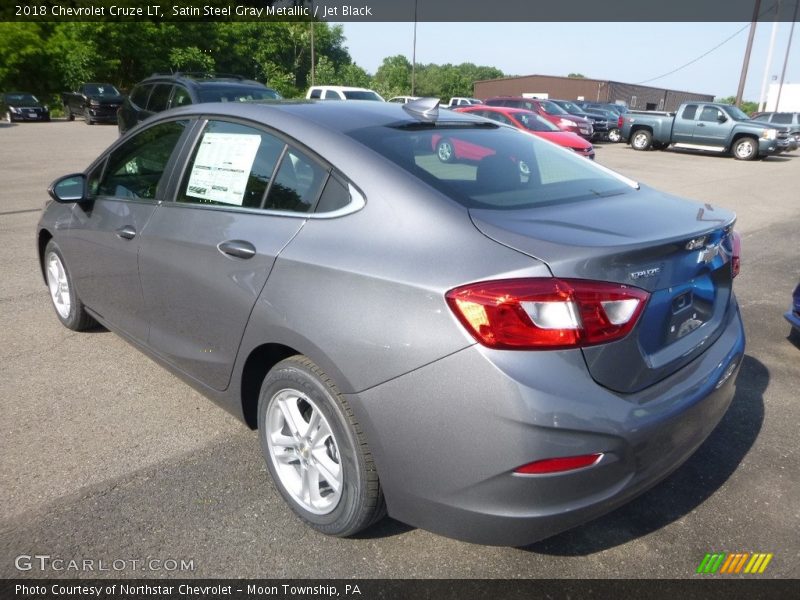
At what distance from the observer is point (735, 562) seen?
7.62 feet

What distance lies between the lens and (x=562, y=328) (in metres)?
1.83

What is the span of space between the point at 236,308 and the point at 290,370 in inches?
15.8

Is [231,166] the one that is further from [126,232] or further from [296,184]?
[126,232]

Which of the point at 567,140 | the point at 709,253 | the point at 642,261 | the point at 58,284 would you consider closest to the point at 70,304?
the point at 58,284

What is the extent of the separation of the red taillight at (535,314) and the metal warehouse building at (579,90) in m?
59.3

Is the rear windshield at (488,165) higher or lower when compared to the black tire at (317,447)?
higher

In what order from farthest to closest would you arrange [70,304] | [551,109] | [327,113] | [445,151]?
[551,109] → [70,304] → [327,113] → [445,151]

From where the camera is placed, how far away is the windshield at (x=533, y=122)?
52.5 ft

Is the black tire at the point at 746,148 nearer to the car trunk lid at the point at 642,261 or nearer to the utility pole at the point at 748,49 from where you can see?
the utility pole at the point at 748,49

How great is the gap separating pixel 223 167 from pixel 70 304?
2081 millimetres

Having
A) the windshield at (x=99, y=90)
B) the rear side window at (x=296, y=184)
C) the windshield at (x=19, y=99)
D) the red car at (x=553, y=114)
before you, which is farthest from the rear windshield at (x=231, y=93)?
the windshield at (x=19, y=99)

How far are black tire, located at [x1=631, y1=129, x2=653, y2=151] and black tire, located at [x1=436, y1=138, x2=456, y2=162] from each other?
23264 mm

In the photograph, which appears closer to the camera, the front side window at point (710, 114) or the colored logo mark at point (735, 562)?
the colored logo mark at point (735, 562)

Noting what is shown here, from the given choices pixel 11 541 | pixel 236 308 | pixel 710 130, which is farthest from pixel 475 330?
pixel 710 130
